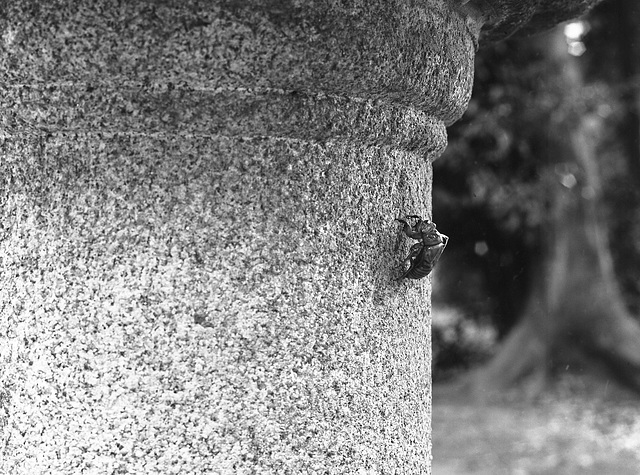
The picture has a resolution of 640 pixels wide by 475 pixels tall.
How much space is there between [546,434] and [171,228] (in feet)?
21.2

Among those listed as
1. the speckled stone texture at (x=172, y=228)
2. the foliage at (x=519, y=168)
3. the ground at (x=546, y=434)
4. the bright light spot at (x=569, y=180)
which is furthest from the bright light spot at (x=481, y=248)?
the speckled stone texture at (x=172, y=228)

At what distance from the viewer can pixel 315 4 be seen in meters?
1.39

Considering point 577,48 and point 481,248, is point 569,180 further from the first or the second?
point 577,48

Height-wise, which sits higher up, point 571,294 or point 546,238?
point 546,238

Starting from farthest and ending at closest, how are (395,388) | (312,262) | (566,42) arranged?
(566,42) < (395,388) < (312,262)

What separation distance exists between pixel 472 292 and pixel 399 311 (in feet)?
24.1

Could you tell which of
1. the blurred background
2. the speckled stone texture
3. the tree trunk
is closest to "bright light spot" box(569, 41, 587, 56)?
the blurred background

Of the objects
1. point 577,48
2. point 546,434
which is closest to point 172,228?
point 546,434

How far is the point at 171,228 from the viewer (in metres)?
1.39

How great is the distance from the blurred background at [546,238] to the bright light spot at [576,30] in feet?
0.05

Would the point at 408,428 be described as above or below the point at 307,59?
below

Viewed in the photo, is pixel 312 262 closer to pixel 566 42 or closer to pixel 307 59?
pixel 307 59

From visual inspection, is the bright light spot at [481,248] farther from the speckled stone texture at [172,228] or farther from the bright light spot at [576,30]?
the speckled stone texture at [172,228]

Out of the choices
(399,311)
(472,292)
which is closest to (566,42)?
(472,292)
